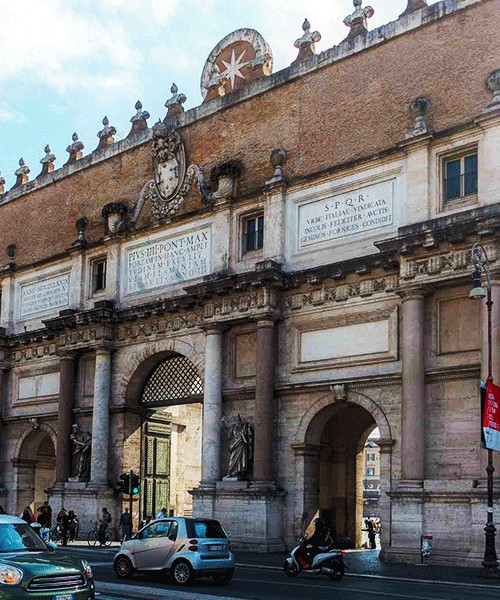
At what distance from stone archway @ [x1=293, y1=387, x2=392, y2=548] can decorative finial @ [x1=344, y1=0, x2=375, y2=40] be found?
1178cm

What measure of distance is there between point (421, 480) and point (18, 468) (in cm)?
2181

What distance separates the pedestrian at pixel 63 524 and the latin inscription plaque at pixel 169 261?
28.5ft

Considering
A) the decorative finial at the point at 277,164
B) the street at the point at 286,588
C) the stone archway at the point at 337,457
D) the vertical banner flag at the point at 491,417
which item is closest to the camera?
the street at the point at 286,588

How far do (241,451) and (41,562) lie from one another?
18.0 metres

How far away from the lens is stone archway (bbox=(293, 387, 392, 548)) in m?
28.6

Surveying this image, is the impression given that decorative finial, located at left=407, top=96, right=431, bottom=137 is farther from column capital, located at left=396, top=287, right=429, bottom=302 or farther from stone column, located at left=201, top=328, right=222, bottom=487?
stone column, located at left=201, top=328, right=222, bottom=487

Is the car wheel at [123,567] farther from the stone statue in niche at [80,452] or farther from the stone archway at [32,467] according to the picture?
the stone archway at [32,467]

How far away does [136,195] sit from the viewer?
38.4 m

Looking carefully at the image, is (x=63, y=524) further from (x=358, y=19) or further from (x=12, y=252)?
(x=358, y=19)

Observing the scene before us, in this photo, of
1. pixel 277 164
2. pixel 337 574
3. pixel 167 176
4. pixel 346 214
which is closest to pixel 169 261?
pixel 167 176

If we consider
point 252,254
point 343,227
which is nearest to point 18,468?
point 252,254

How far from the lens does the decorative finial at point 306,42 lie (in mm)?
33344

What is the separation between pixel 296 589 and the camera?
19453 millimetres

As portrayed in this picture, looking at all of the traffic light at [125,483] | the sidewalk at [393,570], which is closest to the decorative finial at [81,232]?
the traffic light at [125,483]
